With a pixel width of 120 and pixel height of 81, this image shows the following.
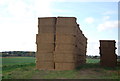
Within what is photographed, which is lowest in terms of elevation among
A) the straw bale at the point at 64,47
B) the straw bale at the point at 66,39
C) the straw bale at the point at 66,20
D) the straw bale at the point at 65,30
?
the straw bale at the point at 64,47

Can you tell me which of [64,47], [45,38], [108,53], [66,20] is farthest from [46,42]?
[108,53]

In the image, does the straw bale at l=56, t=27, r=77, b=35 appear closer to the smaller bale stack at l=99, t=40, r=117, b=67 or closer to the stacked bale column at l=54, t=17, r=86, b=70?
the stacked bale column at l=54, t=17, r=86, b=70

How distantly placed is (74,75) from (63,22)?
3.91 meters

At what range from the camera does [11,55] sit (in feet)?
242

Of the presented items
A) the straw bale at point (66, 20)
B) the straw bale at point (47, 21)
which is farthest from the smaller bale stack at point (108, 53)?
the straw bale at point (47, 21)

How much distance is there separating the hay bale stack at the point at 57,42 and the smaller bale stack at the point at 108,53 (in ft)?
17.5

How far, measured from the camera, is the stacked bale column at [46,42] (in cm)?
1895

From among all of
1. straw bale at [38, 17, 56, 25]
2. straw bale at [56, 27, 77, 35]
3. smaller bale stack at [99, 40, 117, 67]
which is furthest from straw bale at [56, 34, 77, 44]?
smaller bale stack at [99, 40, 117, 67]

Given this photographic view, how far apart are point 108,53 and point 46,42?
659cm

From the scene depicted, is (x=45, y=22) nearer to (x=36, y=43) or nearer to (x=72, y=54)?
(x=36, y=43)

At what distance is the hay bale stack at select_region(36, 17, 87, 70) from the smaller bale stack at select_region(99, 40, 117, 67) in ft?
17.5

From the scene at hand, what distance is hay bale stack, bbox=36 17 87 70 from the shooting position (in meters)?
18.5

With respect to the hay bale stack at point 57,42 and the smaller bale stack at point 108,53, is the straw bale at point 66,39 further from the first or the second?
the smaller bale stack at point 108,53

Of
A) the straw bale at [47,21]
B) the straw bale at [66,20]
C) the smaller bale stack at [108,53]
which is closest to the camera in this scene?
the straw bale at [66,20]
